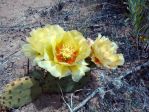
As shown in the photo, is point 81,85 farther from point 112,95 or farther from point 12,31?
point 12,31

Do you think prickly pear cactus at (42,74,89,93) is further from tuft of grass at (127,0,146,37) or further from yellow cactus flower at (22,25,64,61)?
tuft of grass at (127,0,146,37)

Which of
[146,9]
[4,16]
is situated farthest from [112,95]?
[4,16]

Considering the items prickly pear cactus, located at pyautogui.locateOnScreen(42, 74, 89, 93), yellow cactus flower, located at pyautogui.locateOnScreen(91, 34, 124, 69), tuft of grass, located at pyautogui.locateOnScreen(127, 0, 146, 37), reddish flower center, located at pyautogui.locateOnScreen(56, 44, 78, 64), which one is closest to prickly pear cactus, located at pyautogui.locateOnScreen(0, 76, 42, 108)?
prickly pear cactus, located at pyautogui.locateOnScreen(42, 74, 89, 93)

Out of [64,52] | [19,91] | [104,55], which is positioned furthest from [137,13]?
[19,91]

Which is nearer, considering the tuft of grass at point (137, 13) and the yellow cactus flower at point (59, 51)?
the yellow cactus flower at point (59, 51)

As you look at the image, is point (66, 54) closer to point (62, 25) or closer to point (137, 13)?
point (137, 13)

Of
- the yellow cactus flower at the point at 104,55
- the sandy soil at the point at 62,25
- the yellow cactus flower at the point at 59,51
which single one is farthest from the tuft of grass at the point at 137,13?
the yellow cactus flower at the point at 59,51

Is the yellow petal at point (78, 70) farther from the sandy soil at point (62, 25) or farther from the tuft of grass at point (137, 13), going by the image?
the tuft of grass at point (137, 13)

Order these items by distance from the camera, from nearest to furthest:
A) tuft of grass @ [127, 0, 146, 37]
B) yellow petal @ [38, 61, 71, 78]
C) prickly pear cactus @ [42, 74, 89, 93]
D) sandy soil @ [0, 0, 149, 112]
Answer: yellow petal @ [38, 61, 71, 78], prickly pear cactus @ [42, 74, 89, 93], sandy soil @ [0, 0, 149, 112], tuft of grass @ [127, 0, 146, 37]
